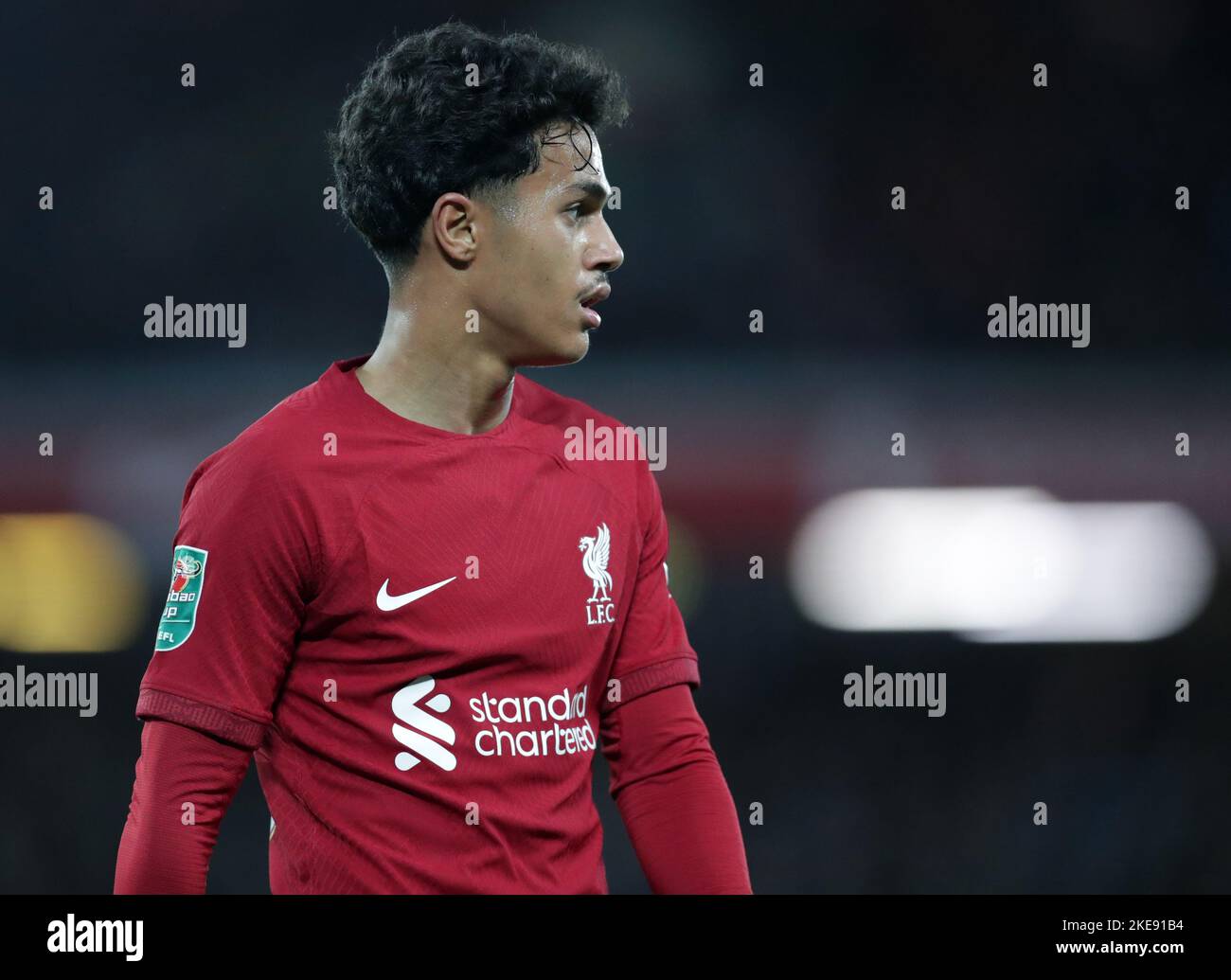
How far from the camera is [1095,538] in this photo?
411cm

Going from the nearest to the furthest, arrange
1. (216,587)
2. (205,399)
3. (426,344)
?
1. (216,587)
2. (426,344)
3. (205,399)

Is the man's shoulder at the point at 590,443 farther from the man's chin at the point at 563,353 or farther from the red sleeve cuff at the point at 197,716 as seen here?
the red sleeve cuff at the point at 197,716

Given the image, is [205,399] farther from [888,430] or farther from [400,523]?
[400,523]

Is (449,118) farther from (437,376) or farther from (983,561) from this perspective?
(983,561)

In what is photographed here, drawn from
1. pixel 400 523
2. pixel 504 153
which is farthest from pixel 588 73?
pixel 400 523

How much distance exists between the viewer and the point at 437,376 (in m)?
1.79

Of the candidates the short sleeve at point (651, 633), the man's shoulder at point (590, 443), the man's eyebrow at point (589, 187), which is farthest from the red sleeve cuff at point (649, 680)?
the man's eyebrow at point (589, 187)

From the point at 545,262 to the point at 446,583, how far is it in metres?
0.47

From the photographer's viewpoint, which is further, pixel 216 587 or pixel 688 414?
pixel 688 414

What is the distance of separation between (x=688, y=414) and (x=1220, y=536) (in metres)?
1.77

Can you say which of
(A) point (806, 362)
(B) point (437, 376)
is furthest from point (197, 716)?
(A) point (806, 362)

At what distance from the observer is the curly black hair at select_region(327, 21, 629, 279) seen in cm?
182

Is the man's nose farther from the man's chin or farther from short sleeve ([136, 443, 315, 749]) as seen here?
short sleeve ([136, 443, 315, 749])

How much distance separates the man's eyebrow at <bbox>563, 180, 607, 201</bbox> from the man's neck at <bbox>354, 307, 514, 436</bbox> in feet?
0.80
